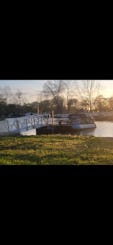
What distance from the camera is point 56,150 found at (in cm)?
400

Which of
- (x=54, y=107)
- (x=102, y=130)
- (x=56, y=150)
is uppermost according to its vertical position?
(x=54, y=107)

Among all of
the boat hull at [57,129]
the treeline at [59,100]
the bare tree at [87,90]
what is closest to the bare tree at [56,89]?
the treeline at [59,100]

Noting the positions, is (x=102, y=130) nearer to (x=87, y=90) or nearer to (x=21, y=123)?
(x=87, y=90)

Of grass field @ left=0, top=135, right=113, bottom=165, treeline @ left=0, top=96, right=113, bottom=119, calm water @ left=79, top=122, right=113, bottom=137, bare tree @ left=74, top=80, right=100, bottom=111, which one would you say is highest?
bare tree @ left=74, top=80, right=100, bottom=111

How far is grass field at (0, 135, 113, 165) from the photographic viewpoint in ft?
12.9

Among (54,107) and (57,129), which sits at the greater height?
(54,107)

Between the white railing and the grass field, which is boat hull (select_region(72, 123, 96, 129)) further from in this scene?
the white railing

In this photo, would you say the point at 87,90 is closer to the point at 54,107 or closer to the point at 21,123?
the point at 54,107

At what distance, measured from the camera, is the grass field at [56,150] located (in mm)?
3932

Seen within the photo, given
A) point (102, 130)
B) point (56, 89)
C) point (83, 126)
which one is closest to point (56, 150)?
point (83, 126)

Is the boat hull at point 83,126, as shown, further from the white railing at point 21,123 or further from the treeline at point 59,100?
the white railing at point 21,123

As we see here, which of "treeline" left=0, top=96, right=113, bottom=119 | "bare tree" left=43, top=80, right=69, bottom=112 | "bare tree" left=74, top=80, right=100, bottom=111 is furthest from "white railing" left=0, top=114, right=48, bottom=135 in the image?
"bare tree" left=74, top=80, right=100, bottom=111

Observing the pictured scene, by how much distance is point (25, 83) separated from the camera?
3.95 m
